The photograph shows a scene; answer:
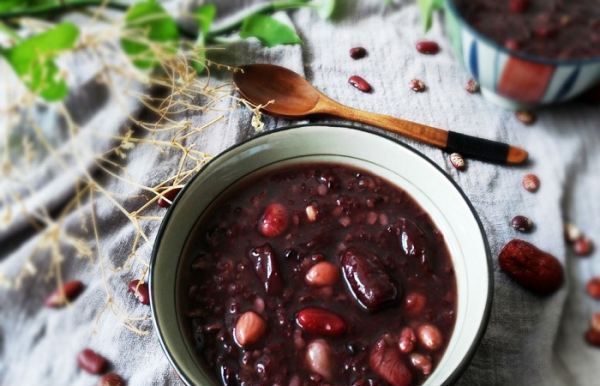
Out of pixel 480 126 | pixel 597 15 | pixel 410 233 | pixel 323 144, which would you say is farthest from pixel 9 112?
pixel 597 15

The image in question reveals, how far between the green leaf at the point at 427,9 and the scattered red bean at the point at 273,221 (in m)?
0.66

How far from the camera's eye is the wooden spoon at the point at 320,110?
1.22 metres

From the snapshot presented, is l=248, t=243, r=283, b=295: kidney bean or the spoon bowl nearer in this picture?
l=248, t=243, r=283, b=295: kidney bean

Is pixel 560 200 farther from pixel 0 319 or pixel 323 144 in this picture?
pixel 0 319

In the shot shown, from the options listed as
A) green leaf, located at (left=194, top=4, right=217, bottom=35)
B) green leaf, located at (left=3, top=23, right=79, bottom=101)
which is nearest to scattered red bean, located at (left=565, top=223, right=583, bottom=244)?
green leaf, located at (left=194, top=4, right=217, bottom=35)

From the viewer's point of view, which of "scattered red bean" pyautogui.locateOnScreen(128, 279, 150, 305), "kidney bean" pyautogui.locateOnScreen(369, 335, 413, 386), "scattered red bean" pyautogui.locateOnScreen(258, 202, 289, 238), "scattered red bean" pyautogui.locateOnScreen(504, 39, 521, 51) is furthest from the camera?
"scattered red bean" pyautogui.locateOnScreen(504, 39, 521, 51)

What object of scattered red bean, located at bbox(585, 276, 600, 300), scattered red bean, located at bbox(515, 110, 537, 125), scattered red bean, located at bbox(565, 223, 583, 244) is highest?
scattered red bean, located at bbox(515, 110, 537, 125)

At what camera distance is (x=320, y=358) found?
838 millimetres

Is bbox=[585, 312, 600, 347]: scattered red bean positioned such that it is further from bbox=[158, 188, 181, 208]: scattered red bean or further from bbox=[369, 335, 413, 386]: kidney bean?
bbox=[158, 188, 181, 208]: scattered red bean

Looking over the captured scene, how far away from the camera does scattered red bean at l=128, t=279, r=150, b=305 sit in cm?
106

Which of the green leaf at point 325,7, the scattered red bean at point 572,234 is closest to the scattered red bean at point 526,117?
the scattered red bean at point 572,234

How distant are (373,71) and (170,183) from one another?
0.55 m

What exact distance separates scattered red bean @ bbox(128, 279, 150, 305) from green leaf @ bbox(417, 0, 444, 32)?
871 millimetres

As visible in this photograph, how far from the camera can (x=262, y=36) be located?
1393 mm
